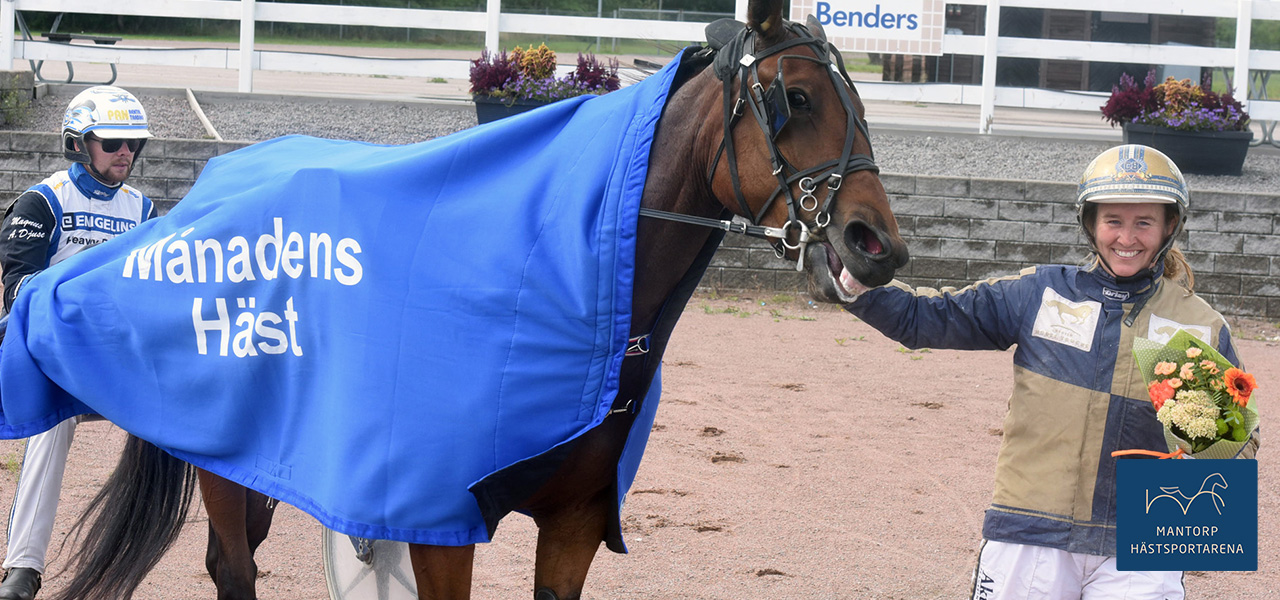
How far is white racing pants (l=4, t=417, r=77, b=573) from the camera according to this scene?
11.2ft

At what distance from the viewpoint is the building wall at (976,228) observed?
28.3ft

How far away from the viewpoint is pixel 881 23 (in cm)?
1069

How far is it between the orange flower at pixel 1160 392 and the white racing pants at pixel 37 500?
9.93ft

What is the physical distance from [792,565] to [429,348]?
2.13m

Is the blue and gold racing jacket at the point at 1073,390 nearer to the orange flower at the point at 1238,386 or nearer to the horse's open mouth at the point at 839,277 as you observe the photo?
the orange flower at the point at 1238,386

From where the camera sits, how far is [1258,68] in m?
11.3

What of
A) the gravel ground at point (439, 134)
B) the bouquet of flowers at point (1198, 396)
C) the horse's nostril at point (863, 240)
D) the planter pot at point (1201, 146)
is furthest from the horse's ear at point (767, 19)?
the planter pot at point (1201, 146)

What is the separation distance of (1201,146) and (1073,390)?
869 centimetres

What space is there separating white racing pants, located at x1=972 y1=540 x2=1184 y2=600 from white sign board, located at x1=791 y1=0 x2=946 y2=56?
8457mm

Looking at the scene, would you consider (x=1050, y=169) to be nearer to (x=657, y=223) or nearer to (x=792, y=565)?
(x=792, y=565)

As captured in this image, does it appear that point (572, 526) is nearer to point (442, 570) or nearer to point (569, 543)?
point (569, 543)

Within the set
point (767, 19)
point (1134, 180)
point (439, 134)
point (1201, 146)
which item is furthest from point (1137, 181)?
point (1201, 146)

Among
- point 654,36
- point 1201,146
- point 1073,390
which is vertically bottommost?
point 1073,390

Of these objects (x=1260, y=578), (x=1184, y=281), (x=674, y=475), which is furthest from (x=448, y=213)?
(x=1260, y=578)
